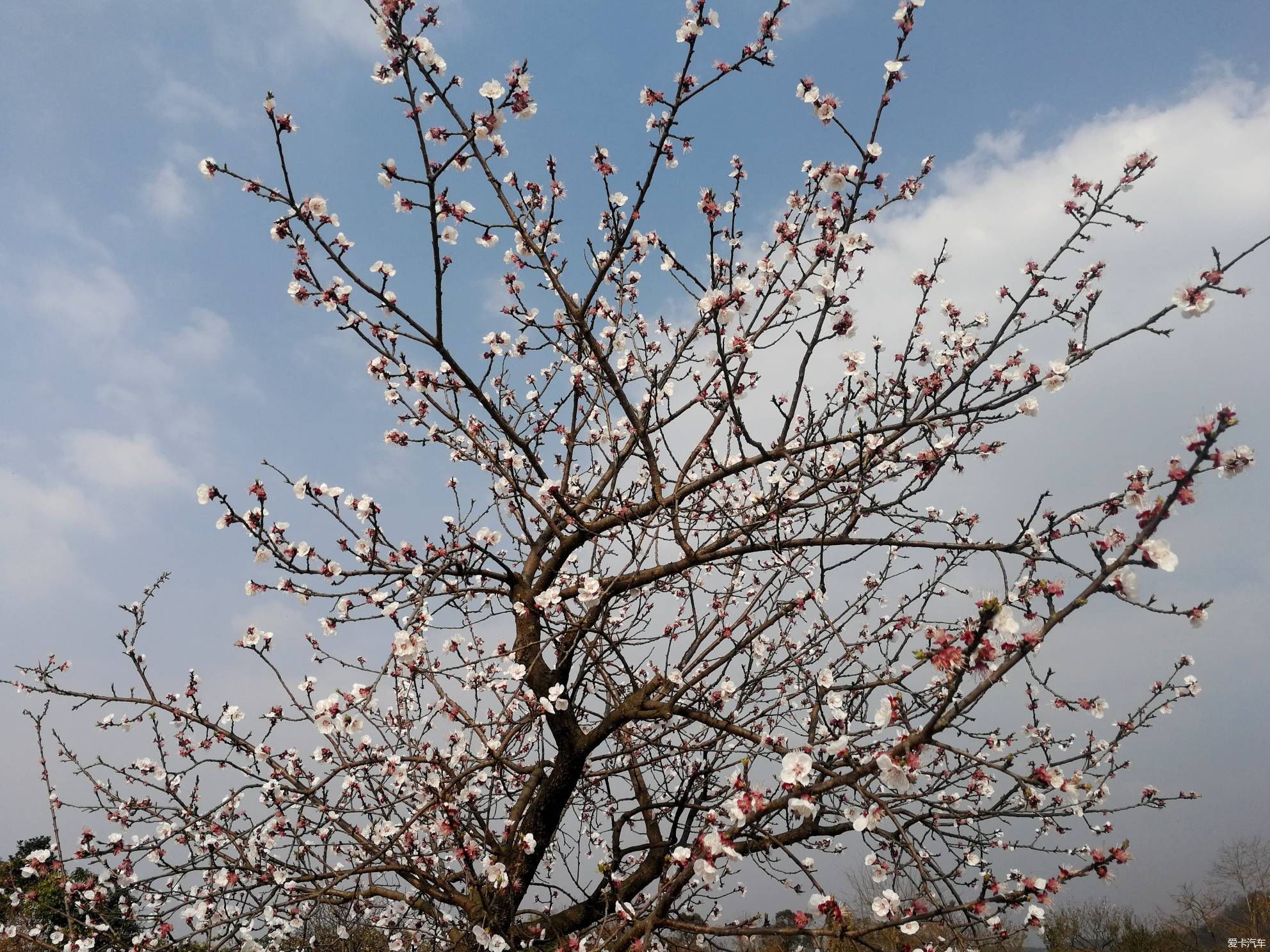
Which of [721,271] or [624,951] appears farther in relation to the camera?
[721,271]

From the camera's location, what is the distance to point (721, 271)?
12.9 feet

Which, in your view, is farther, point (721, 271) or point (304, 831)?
point (304, 831)

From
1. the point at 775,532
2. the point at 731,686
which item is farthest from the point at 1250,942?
the point at 775,532

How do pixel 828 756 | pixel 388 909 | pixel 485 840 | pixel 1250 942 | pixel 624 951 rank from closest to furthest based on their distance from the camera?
pixel 828 756 < pixel 624 951 < pixel 485 840 < pixel 388 909 < pixel 1250 942

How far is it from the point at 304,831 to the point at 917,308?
4.79 meters

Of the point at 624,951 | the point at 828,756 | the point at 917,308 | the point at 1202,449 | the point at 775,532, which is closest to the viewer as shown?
the point at 1202,449

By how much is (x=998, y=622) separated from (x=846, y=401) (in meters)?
2.06

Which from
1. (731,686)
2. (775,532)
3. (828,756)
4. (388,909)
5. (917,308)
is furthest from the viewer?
(388,909)

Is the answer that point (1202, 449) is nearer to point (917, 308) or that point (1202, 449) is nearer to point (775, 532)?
point (775, 532)

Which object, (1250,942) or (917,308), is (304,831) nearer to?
(917,308)

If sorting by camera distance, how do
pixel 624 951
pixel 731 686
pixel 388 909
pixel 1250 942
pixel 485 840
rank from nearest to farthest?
pixel 624 951, pixel 485 840, pixel 731 686, pixel 388 909, pixel 1250 942

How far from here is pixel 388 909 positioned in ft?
16.7

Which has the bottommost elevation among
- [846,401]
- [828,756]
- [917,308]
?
[828,756]

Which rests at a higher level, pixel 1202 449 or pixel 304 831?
pixel 304 831
